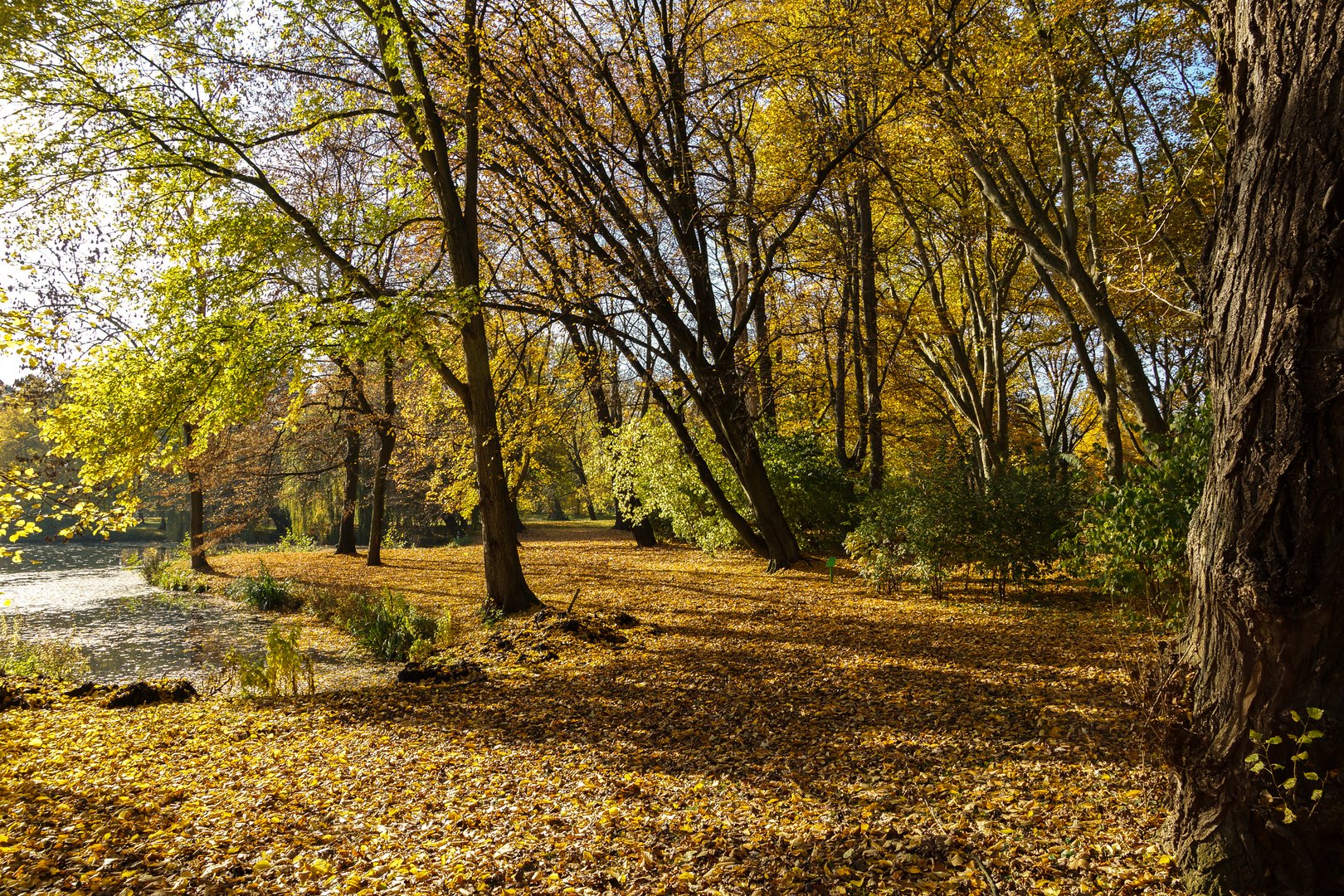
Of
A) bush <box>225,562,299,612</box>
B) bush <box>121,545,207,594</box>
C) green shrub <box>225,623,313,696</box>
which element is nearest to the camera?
green shrub <box>225,623,313,696</box>

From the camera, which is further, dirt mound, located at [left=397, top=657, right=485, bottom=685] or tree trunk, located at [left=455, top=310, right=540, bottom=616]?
tree trunk, located at [left=455, top=310, right=540, bottom=616]

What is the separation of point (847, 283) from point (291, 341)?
10292 mm

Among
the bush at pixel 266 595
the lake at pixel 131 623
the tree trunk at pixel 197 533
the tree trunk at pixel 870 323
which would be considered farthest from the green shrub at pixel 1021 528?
the tree trunk at pixel 197 533

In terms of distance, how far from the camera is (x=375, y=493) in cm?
1806

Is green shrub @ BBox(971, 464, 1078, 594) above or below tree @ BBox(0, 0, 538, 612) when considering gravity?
below

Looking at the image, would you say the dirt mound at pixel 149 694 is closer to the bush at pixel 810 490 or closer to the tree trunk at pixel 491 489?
the tree trunk at pixel 491 489

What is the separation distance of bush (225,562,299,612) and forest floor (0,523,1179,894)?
25.8 ft

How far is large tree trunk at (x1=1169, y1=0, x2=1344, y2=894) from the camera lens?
2.38 metres

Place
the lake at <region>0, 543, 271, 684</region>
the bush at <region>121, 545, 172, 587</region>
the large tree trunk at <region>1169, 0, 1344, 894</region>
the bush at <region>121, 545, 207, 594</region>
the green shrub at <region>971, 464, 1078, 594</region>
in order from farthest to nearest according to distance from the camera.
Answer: the bush at <region>121, 545, 172, 587</region>
the bush at <region>121, 545, 207, 594</region>
the lake at <region>0, 543, 271, 684</region>
the green shrub at <region>971, 464, 1078, 594</region>
the large tree trunk at <region>1169, 0, 1344, 894</region>

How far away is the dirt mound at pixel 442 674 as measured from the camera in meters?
6.77

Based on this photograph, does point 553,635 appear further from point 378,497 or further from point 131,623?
point 378,497

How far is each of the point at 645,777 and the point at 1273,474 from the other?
335 cm

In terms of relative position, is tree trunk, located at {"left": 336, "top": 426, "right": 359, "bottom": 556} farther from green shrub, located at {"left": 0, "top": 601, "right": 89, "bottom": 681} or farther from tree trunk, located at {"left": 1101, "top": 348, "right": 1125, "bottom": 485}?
tree trunk, located at {"left": 1101, "top": 348, "right": 1125, "bottom": 485}

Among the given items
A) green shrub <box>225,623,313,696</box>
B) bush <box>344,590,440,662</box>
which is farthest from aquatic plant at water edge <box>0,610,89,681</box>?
bush <box>344,590,440,662</box>
